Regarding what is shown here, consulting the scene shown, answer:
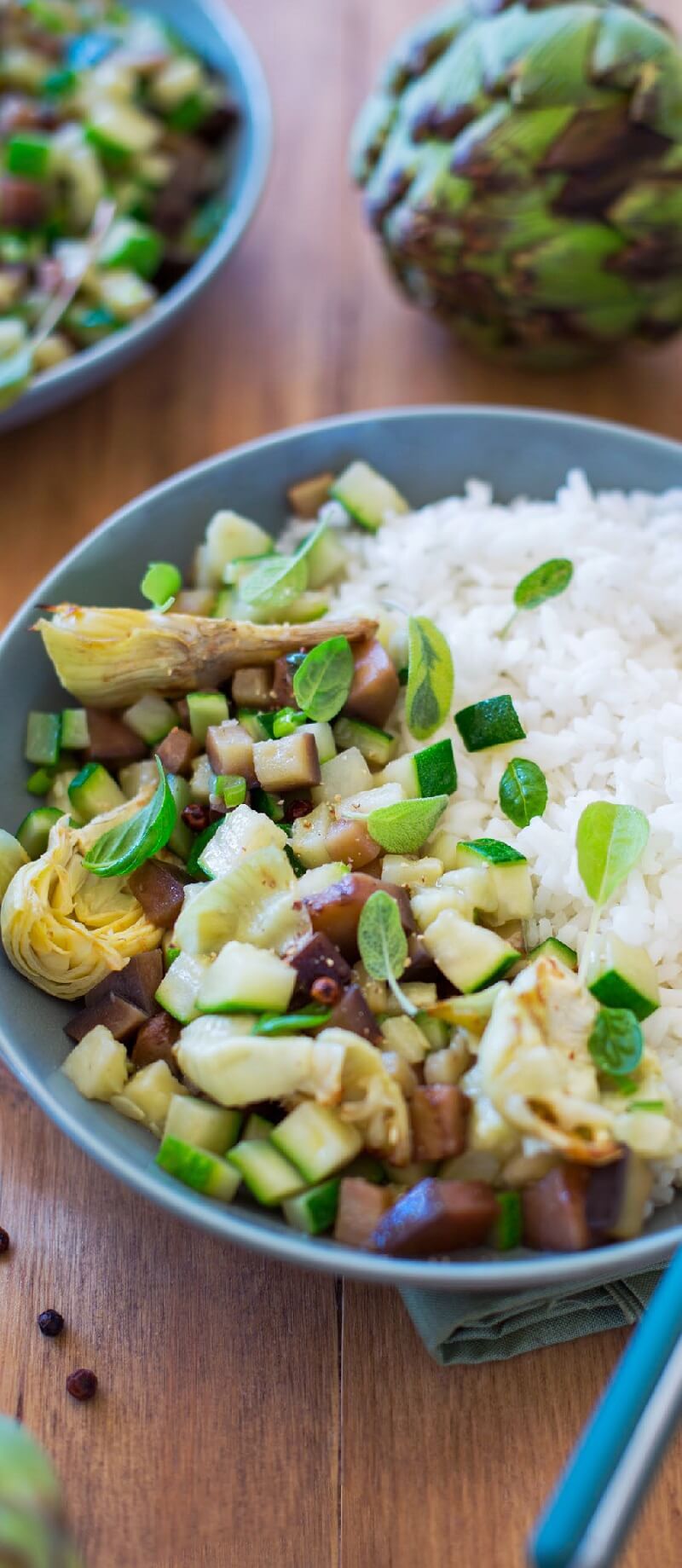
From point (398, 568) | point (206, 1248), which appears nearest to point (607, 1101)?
point (206, 1248)

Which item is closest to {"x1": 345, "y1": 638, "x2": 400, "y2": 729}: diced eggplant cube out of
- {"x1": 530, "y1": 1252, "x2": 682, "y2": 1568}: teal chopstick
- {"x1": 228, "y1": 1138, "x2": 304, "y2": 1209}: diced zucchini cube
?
{"x1": 228, "y1": 1138, "x2": 304, "y2": 1209}: diced zucchini cube

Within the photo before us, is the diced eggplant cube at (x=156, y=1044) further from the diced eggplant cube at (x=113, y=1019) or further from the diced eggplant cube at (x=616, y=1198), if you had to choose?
the diced eggplant cube at (x=616, y=1198)

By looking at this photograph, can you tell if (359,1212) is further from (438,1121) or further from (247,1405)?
(247,1405)

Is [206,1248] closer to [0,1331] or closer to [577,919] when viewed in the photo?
[0,1331]

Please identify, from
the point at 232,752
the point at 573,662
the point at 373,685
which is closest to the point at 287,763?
the point at 232,752

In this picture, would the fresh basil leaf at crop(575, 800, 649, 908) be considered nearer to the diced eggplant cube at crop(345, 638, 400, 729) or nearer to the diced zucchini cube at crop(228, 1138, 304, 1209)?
the diced eggplant cube at crop(345, 638, 400, 729)

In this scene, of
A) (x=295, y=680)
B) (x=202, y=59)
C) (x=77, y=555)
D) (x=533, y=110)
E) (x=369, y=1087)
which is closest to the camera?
(x=369, y=1087)

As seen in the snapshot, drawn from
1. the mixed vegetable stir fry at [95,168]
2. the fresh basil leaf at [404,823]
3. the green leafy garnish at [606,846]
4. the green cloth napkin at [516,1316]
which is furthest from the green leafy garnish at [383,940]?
the mixed vegetable stir fry at [95,168]
